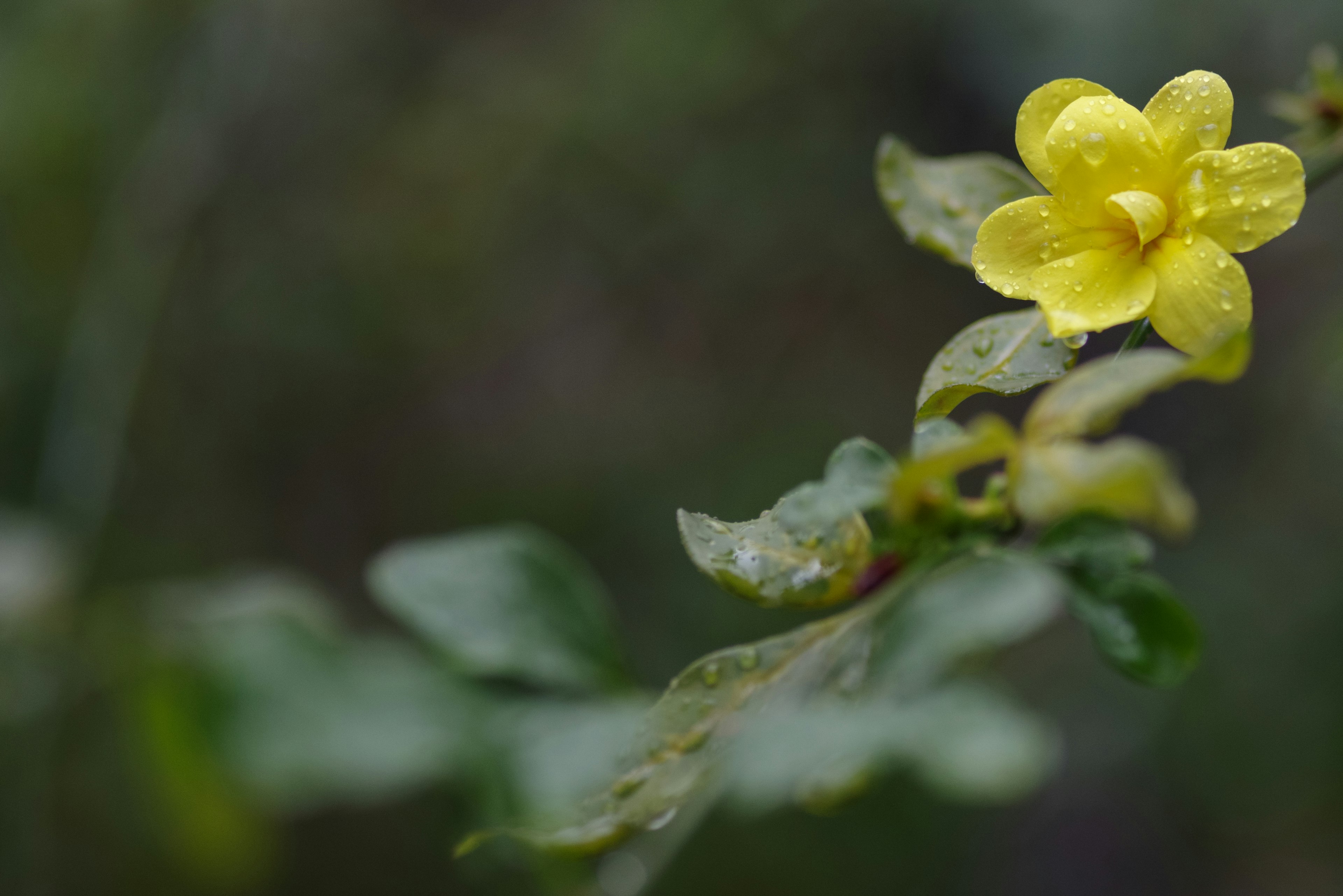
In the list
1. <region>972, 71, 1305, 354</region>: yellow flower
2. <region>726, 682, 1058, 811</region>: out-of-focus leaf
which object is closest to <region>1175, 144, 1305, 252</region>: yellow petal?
<region>972, 71, 1305, 354</region>: yellow flower

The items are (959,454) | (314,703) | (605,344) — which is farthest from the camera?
(605,344)

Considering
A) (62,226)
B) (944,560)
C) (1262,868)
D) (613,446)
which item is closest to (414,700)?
(944,560)

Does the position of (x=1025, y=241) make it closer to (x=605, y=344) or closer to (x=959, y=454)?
(x=959, y=454)

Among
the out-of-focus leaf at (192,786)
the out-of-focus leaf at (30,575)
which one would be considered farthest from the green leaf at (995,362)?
the out-of-focus leaf at (30,575)

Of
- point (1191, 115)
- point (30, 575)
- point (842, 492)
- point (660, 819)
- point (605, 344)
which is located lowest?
point (605, 344)

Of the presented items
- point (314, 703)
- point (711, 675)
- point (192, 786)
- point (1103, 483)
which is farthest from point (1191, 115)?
point (192, 786)

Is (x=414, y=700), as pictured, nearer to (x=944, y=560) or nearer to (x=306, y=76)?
(x=944, y=560)

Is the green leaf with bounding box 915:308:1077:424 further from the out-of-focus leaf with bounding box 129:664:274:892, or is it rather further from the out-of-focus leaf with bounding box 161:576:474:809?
the out-of-focus leaf with bounding box 129:664:274:892

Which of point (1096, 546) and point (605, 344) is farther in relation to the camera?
point (605, 344)
